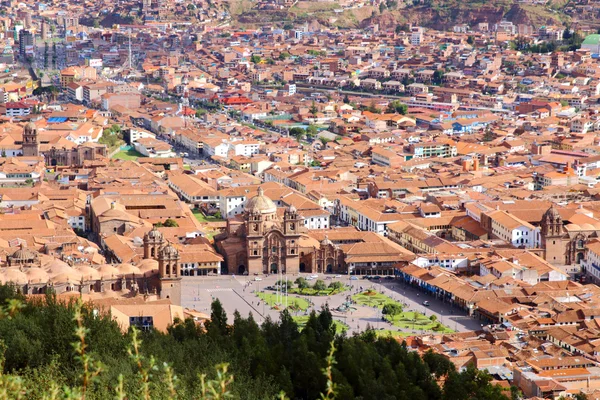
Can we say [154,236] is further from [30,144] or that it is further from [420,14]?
[420,14]

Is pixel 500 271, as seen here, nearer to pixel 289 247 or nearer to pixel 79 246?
pixel 289 247

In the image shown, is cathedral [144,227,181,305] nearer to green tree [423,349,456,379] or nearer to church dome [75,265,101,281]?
church dome [75,265,101,281]

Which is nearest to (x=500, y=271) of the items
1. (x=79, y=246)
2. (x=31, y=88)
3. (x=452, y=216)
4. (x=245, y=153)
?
(x=452, y=216)

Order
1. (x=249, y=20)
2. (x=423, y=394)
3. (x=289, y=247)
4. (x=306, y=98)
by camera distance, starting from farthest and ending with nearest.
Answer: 1. (x=249, y=20)
2. (x=306, y=98)
3. (x=289, y=247)
4. (x=423, y=394)

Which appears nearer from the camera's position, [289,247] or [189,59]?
[289,247]

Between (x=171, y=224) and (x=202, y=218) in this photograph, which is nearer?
(x=171, y=224)

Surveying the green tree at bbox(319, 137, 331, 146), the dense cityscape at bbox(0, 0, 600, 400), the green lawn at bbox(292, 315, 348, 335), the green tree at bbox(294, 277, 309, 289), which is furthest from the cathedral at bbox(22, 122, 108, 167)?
the green lawn at bbox(292, 315, 348, 335)

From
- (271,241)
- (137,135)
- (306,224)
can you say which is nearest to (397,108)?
(137,135)
